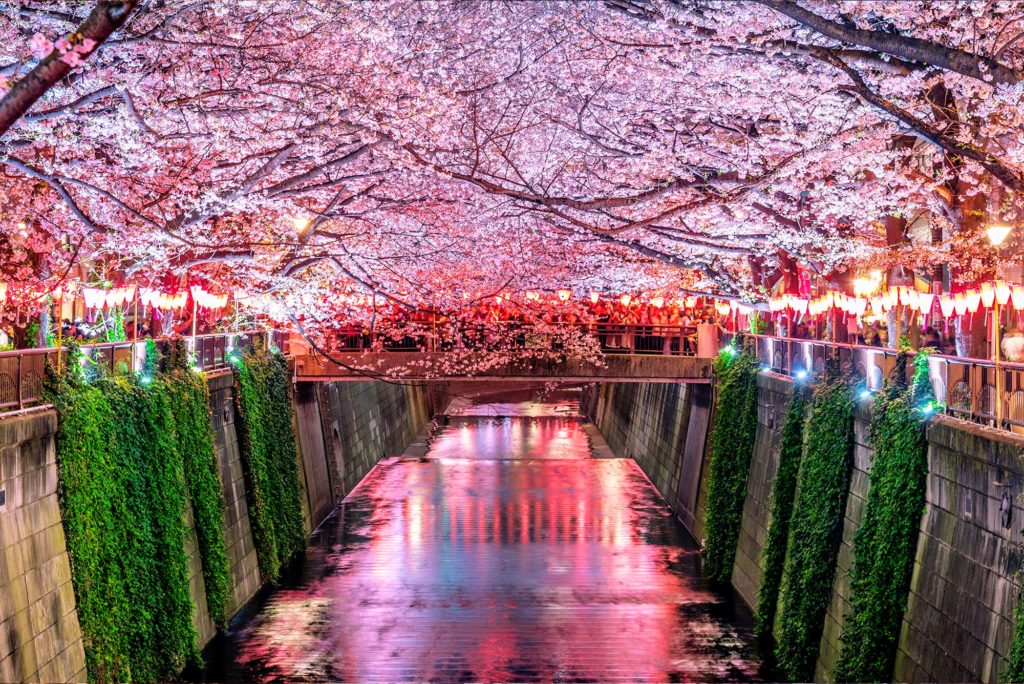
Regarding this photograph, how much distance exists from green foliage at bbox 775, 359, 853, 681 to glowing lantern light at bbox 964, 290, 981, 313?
2768 millimetres

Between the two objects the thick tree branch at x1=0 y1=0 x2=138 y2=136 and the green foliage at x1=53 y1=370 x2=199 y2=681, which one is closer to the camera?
the thick tree branch at x1=0 y1=0 x2=138 y2=136

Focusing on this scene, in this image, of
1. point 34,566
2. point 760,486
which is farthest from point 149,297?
point 760,486

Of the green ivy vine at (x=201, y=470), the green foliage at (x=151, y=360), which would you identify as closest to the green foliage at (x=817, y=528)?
the green ivy vine at (x=201, y=470)

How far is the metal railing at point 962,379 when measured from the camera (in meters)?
9.47

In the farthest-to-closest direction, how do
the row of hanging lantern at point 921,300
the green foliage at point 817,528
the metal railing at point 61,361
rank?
1. the row of hanging lantern at point 921,300
2. the green foliage at point 817,528
3. the metal railing at point 61,361

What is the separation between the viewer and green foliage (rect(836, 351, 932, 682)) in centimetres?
1163

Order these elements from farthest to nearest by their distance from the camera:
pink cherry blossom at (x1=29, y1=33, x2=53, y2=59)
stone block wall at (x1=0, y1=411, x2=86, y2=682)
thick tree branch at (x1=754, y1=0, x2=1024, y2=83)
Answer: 1. stone block wall at (x1=0, y1=411, x2=86, y2=682)
2. thick tree branch at (x1=754, y1=0, x2=1024, y2=83)
3. pink cherry blossom at (x1=29, y1=33, x2=53, y2=59)

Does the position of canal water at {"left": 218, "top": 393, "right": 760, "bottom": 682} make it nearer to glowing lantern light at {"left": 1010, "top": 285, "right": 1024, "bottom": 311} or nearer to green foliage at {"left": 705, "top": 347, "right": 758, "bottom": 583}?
green foliage at {"left": 705, "top": 347, "right": 758, "bottom": 583}

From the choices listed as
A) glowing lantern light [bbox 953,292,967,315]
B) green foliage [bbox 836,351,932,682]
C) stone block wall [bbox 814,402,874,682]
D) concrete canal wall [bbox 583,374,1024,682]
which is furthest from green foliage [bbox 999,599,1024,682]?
glowing lantern light [bbox 953,292,967,315]

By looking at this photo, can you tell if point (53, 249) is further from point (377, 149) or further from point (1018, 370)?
point (1018, 370)

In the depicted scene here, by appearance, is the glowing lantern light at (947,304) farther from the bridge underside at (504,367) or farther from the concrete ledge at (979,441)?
the bridge underside at (504,367)

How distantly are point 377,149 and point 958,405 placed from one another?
946 centimetres

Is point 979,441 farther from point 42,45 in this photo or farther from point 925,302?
point 42,45

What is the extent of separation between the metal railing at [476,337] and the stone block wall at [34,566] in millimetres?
13604
